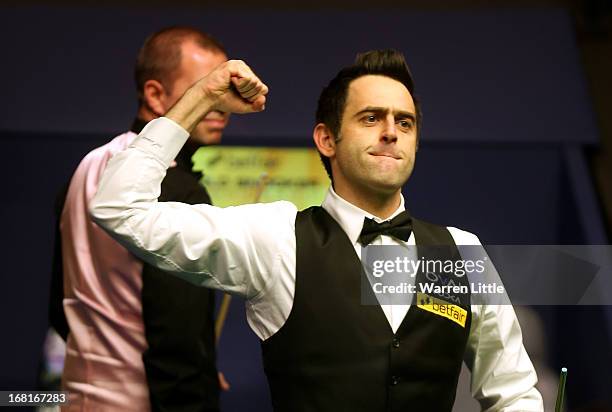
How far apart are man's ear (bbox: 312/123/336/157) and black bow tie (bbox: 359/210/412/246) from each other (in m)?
0.18

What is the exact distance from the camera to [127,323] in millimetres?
1946

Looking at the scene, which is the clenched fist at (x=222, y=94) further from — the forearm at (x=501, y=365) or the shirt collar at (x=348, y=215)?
the forearm at (x=501, y=365)

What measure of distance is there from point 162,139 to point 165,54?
577mm

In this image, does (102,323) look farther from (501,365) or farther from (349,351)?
(501,365)

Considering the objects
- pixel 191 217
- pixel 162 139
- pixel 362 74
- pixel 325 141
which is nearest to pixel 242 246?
pixel 191 217

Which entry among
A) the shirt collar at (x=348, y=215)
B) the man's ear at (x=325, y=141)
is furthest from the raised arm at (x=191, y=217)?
the man's ear at (x=325, y=141)

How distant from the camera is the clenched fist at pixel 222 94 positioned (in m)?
1.65

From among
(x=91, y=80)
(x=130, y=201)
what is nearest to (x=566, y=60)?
(x=91, y=80)

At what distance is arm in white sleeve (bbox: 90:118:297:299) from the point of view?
5.13 ft

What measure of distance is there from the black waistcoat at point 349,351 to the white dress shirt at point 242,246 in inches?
1.1

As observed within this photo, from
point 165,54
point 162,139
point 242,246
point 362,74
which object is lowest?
point 242,246

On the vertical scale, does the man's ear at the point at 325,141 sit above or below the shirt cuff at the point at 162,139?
above

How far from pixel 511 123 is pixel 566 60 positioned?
406 mm

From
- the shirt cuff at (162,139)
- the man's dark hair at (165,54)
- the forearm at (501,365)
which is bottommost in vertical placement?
the forearm at (501,365)
